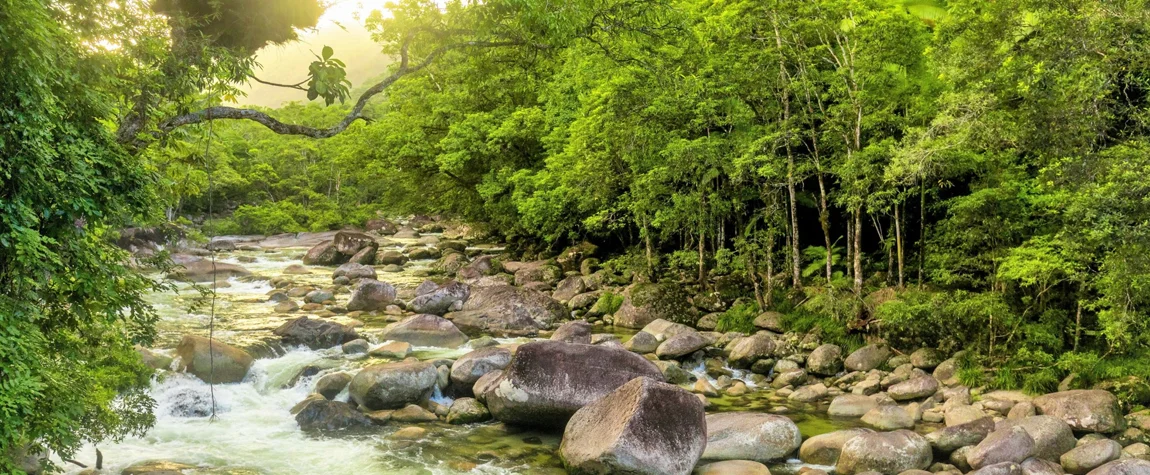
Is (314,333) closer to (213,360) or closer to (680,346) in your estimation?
(213,360)

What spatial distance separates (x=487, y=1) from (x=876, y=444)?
7391 mm

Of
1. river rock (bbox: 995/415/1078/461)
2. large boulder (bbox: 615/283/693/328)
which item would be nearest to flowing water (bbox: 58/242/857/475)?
river rock (bbox: 995/415/1078/461)

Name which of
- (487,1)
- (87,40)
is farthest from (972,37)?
(87,40)

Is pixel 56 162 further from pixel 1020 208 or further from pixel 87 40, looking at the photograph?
pixel 1020 208

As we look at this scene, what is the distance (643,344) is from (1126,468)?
357 inches

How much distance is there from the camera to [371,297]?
20844mm

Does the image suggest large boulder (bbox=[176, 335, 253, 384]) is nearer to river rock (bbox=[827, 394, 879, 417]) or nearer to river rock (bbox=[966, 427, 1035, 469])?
river rock (bbox=[827, 394, 879, 417])

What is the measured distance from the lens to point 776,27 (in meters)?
15.7

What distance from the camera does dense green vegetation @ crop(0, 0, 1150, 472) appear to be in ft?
16.8

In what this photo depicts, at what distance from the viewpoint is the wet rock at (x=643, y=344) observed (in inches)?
620

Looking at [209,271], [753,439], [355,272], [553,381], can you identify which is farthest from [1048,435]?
[209,271]

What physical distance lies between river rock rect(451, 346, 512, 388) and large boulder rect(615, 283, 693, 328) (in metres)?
6.40

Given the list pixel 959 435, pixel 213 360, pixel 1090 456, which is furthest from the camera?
pixel 213 360

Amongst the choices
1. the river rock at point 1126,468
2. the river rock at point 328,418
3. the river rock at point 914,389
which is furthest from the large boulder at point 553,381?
the river rock at point 1126,468
